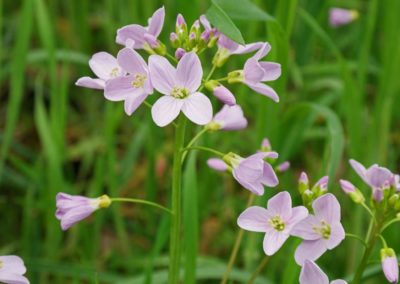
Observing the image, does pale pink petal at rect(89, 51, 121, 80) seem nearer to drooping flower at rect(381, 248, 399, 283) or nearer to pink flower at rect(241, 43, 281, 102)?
pink flower at rect(241, 43, 281, 102)

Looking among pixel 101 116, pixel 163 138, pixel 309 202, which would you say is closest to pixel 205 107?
pixel 309 202

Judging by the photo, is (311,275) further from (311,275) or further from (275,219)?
(275,219)

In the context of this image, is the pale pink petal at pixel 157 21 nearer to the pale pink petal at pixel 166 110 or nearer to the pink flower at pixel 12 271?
the pale pink petal at pixel 166 110

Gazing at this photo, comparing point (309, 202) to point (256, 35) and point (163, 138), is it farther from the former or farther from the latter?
point (163, 138)

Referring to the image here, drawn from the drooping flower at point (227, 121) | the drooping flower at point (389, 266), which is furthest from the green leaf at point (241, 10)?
the drooping flower at point (389, 266)

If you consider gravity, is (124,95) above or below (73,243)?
above

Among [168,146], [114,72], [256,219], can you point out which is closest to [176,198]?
[256,219]

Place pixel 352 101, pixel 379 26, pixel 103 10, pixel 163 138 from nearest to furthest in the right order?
1. pixel 352 101
2. pixel 163 138
3. pixel 379 26
4. pixel 103 10

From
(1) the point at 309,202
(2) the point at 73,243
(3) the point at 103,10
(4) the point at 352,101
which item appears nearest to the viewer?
(1) the point at 309,202
